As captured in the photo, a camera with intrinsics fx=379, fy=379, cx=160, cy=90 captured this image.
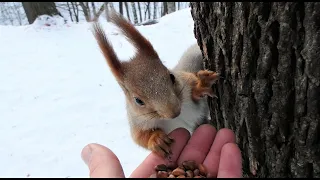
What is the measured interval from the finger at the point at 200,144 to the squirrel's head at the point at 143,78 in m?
0.10

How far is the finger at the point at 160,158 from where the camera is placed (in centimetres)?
118

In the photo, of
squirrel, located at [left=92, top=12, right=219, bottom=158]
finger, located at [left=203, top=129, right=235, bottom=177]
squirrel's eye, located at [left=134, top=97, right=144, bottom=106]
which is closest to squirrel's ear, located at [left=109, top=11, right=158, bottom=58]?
squirrel, located at [left=92, top=12, right=219, bottom=158]

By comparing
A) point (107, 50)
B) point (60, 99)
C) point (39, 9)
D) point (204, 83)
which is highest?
point (107, 50)

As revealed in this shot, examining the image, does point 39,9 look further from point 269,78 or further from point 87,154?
point 269,78

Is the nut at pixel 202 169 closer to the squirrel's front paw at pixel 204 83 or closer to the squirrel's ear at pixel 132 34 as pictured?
the squirrel's front paw at pixel 204 83

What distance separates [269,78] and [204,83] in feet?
1.10

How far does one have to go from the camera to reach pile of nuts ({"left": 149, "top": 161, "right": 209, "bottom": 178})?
3.57ft

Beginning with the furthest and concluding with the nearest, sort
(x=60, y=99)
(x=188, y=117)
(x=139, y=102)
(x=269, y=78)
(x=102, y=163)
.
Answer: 1. (x=60, y=99)
2. (x=188, y=117)
3. (x=139, y=102)
4. (x=102, y=163)
5. (x=269, y=78)

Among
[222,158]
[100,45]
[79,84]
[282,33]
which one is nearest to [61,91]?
[79,84]

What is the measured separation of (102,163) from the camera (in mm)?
1081

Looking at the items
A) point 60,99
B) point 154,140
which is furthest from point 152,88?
point 60,99

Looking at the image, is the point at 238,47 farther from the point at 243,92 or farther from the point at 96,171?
the point at 96,171

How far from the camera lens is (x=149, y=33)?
5.25 meters

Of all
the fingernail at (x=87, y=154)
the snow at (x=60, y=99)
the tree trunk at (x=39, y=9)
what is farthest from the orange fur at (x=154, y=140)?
the tree trunk at (x=39, y=9)
